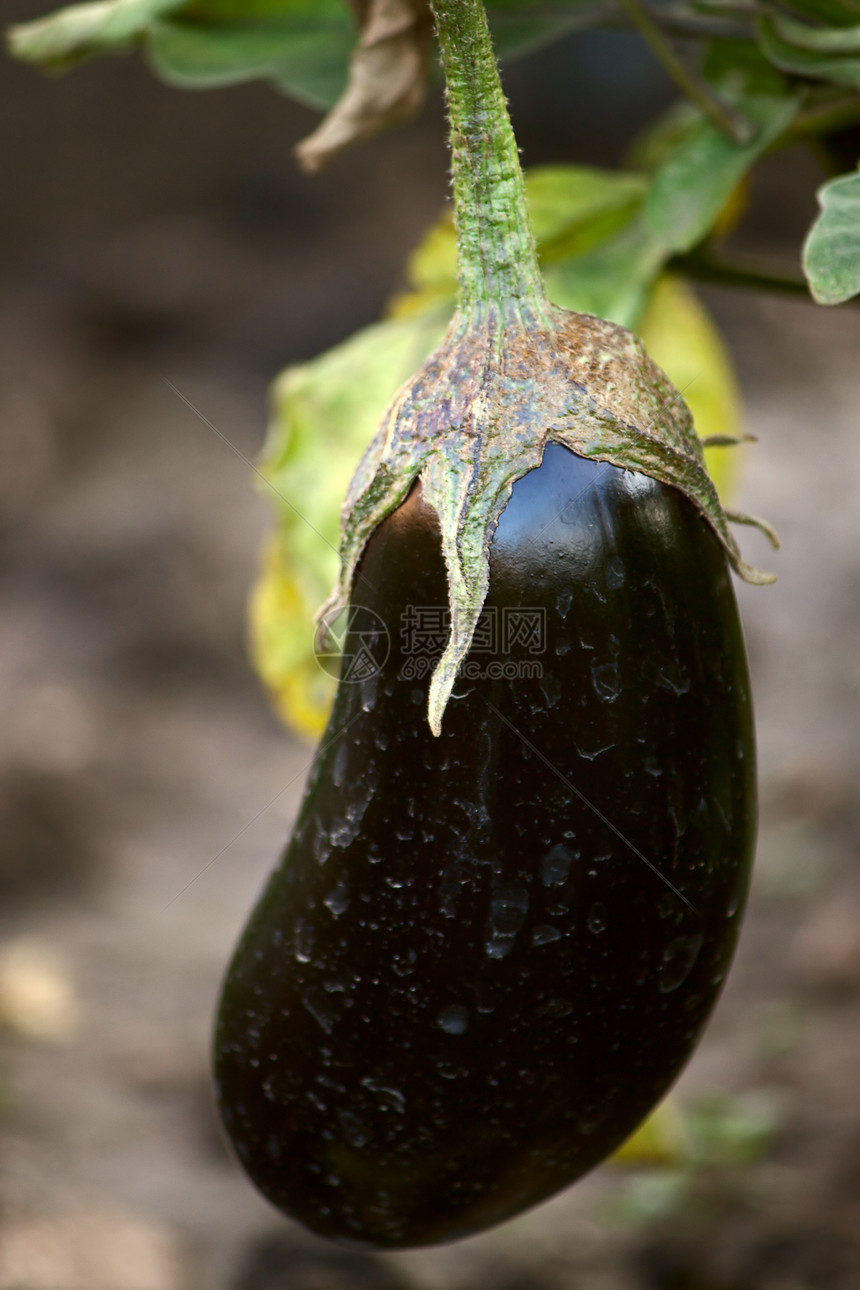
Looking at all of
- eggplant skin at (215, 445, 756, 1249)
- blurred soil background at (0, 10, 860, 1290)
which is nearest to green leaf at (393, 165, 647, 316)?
eggplant skin at (215, 445, 756, 1249)

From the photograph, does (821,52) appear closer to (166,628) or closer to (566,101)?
(166,628)

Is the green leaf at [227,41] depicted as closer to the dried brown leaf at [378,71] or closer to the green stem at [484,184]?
the dried brown leaf at [378,71]

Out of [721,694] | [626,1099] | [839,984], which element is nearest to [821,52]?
[721,694]

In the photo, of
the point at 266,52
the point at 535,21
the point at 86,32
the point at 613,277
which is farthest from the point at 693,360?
the point at 86,32

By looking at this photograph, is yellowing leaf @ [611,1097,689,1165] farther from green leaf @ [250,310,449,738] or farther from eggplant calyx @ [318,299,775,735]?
eggplant calyx @ [318,299,775,735]

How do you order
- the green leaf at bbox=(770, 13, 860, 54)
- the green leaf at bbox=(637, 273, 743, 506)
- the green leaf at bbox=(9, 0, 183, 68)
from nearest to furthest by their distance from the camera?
the green leaf at bbox=(770, 13, 860, 54), the green leaf at bbox=(9, 0, 183, 68), the green leaf at bbox=(637, 273, 743, 506)

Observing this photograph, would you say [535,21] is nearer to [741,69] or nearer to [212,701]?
[741,69]
